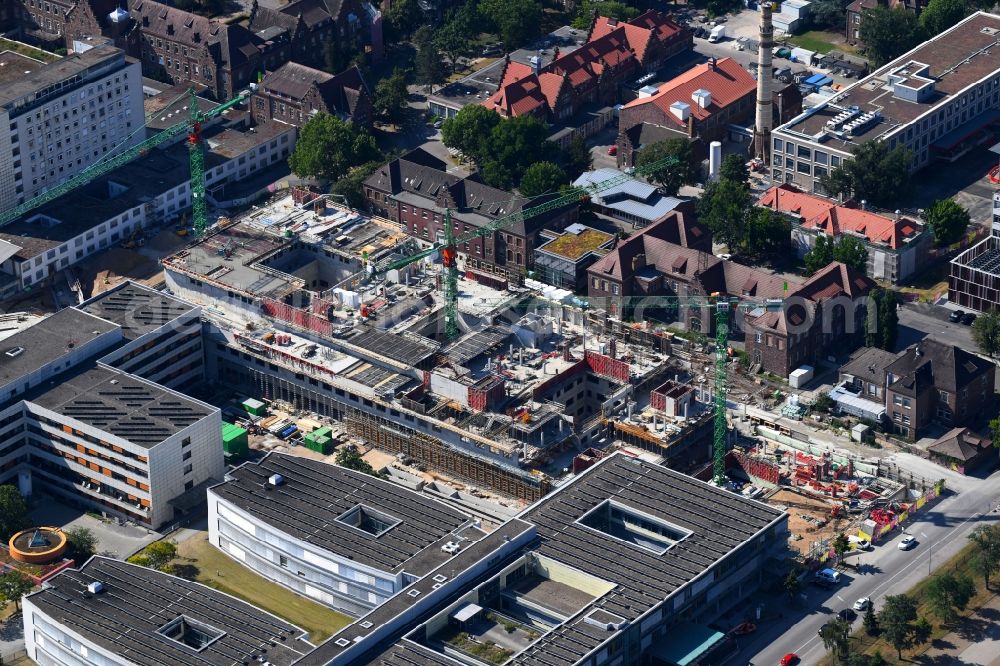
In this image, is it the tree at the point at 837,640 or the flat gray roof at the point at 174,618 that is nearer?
the flat gray roof at the point at 174,618

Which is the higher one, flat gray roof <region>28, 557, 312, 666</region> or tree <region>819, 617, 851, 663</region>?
flat gray roof <region>28, 557, 312, 666</region>

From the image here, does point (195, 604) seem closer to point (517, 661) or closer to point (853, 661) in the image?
point (517, 661)

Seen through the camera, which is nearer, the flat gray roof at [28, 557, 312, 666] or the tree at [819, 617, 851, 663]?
the flat gray roof at [28, 557, 312, 666]

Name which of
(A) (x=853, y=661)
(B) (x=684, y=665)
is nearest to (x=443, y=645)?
(B) (x=684, y=665)

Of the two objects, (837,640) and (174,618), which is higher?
(174,618)

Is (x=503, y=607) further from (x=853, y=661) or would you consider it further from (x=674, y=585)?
(x=853, y=661)

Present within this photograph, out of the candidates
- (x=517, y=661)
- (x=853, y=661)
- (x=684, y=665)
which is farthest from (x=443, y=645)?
(x=853, y=661)

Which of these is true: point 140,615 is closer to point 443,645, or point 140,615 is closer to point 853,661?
point 443,645

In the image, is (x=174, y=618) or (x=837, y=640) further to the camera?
(x=837, y=640)
